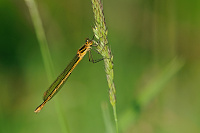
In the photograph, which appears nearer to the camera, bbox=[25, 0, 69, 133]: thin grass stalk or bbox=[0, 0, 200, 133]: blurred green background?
bbox=[25, 0, 69, 133]: thin grass stalk

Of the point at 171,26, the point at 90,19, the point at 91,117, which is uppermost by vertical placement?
the point at 90,19

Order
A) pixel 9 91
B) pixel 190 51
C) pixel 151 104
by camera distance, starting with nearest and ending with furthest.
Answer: pixel 151 104, pixel 9 91, pixel 190 51

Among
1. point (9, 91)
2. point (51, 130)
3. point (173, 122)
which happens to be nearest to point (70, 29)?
point (9, 91)

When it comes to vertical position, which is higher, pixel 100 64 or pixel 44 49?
pixel 44 49

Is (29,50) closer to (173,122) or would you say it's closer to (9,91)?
(9,91)

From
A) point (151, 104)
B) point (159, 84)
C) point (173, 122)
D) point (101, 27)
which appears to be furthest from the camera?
point (151, 104)

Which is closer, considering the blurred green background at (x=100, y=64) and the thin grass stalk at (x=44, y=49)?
the thin grass stalk at (x=44, y=49)

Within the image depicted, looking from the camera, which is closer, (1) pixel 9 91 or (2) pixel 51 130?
(2) pixel 51 130

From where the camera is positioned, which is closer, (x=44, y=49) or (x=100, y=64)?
(x=44, y=49)
